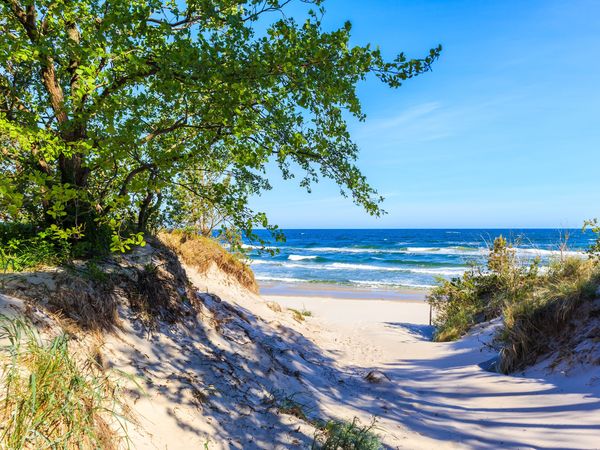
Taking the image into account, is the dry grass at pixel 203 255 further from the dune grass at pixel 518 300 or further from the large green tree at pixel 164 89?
the dune grass at pixel 518 300

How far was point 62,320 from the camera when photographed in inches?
159

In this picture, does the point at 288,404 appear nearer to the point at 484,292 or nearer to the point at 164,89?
the point at 164,89

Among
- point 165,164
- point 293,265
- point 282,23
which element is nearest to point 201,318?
point 165,164

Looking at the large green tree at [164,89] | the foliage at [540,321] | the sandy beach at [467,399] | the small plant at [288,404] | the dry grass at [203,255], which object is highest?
the large green tree at [164,89]

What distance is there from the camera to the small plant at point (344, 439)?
12.7 feet

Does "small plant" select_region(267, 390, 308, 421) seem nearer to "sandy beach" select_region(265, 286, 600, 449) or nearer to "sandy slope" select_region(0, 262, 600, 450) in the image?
"sandy slope" select_region(0, 262, 600, 450)

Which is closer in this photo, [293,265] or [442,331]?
[442,331]

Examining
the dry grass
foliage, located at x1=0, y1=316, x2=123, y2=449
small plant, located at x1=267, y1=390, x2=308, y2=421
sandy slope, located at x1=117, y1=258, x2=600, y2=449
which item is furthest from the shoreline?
foliage, located at x1=0, y1=316, x2=123, y2=449

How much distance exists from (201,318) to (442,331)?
827 centimetres

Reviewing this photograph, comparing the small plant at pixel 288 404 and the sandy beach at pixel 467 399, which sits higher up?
the small plant at pixel 288 404

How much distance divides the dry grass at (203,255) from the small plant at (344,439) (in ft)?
23.3

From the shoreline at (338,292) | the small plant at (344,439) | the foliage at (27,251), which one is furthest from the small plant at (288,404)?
the shoreline at (338,292)

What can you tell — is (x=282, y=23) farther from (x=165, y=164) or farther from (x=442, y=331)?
(x=442, y=331)

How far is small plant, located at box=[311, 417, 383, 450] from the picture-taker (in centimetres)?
386
